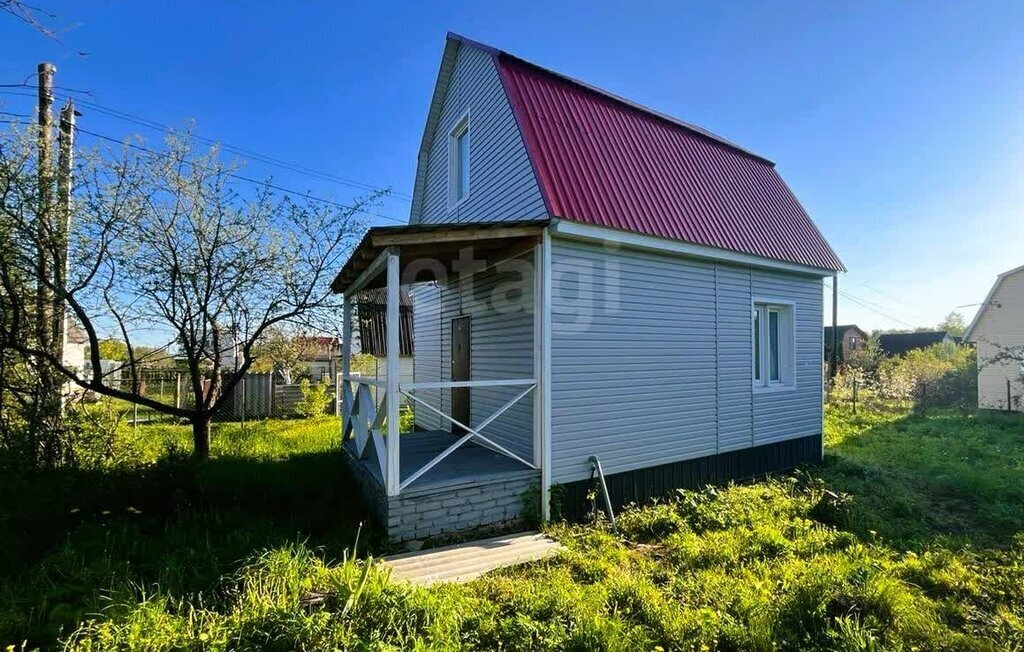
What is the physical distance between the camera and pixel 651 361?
19.9ft

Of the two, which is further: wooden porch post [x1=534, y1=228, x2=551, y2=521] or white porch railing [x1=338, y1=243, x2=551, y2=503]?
wooden porch post [x1=534, y1=228, x2=551, y2=521]

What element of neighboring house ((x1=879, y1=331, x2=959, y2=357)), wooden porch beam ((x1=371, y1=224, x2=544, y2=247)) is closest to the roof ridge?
wooden porch beam ((x1=371, y1=224, x2=544, y2=247))

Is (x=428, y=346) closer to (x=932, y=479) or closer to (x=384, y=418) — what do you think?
(x=384, y=418)

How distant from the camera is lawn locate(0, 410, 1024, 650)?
2.85 meters

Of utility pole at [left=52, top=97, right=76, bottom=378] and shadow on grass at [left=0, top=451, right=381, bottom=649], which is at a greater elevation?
utility pole at [left=52, top=97, right=76, bottom=378]

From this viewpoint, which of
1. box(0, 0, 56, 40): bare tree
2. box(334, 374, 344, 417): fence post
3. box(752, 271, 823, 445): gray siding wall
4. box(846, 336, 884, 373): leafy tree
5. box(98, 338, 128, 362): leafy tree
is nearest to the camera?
box(0, 0, 56, 40): bare tree

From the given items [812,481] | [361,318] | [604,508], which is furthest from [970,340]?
[361,318]

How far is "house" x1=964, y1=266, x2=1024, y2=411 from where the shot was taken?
15125 millimetres

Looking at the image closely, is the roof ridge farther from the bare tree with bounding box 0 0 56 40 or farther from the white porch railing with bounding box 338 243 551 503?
the bare tree with bounding box 0 0 56 40

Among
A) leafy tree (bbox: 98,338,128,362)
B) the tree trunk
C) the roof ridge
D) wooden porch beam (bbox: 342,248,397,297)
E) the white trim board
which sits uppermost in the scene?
the roof ridge

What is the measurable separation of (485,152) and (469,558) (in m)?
5.54

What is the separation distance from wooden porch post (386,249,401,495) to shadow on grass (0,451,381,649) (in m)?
0.67

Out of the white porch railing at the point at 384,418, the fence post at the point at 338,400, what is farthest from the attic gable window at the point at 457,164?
the fence post at the point at 338,400

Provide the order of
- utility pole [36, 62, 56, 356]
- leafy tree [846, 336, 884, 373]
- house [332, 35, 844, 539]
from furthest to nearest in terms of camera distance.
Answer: leafy tree [846, 336, 884, 373] < utility pole [36, 62, 56, 356] < house [332, 35, 844, 539]
